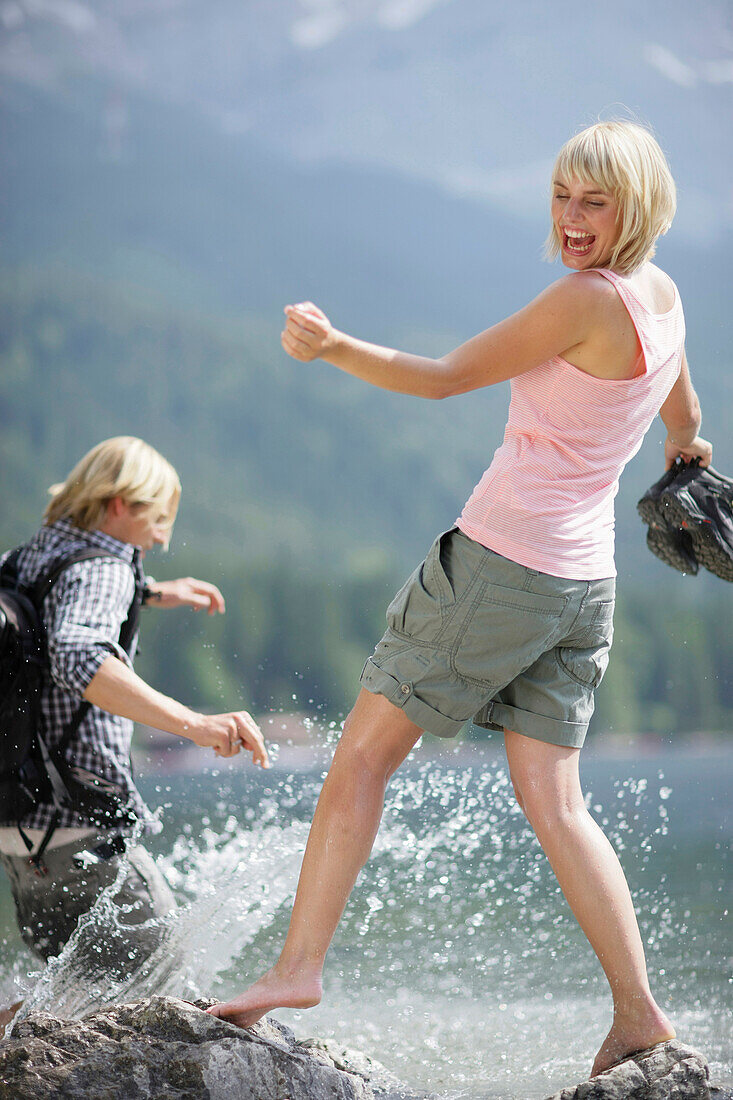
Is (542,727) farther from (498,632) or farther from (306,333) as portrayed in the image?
(306,333)

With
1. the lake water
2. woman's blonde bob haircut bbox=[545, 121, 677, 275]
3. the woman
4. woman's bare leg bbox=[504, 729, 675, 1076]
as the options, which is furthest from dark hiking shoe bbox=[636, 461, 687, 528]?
the lake water

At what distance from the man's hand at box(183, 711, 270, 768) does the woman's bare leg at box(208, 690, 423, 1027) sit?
228 mm

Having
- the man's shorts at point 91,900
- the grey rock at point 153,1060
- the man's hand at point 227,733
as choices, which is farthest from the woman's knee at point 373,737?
the man's shorts at point 91,900

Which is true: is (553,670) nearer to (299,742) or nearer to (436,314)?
(299,742)

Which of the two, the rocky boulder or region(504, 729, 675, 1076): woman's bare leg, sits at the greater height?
region(504, 729, 675, 1076): woman's bare leg

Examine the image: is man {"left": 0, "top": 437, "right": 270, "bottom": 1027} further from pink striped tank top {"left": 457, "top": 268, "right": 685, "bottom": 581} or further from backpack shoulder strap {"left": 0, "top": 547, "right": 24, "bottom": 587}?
pink striped tank top {"left": 457, "top": 268, "right": 685, "bottom": 581}

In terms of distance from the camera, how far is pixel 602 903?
1.27 meters

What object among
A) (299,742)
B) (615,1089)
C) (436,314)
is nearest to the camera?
(615,1089)

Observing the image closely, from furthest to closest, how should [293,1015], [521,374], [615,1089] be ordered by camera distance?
[293,1015] → [521,374] → [615,1089]

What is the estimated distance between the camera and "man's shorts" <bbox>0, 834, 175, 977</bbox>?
1643 mm

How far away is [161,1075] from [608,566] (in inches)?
30.8

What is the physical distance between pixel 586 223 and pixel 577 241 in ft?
0.09

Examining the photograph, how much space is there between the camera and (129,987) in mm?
1687

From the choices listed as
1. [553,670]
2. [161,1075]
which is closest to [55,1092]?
[161,1075]
